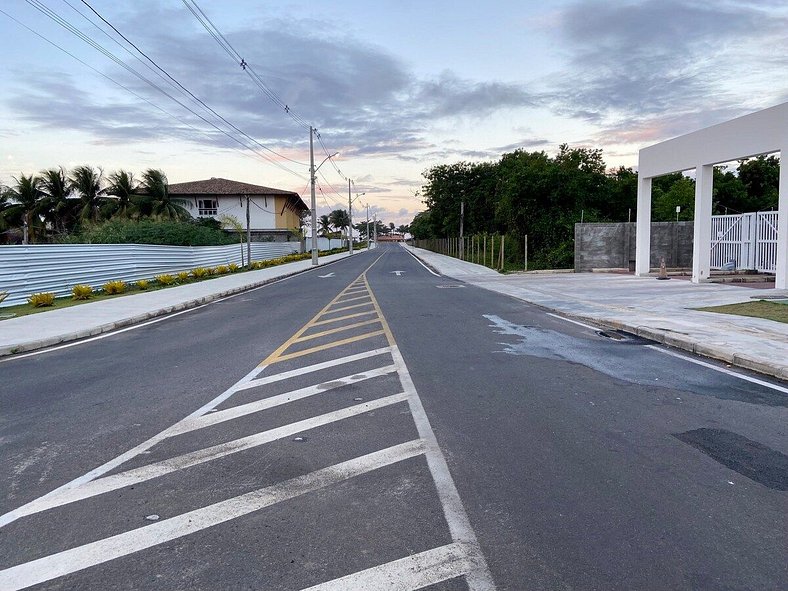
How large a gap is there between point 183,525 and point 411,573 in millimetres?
1559

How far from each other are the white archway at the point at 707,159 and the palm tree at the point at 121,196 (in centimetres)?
4665

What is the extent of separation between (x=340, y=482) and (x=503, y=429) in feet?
6.08

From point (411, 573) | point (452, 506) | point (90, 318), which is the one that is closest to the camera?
point (411, 573)

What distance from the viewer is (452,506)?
13.0 ft

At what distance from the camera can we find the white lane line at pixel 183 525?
3.27 m

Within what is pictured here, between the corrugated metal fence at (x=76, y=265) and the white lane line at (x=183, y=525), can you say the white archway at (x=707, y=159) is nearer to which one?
the white lane line at (x=183, y=525)

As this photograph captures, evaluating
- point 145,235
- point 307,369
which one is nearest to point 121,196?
point 145,235

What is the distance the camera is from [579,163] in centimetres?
4012

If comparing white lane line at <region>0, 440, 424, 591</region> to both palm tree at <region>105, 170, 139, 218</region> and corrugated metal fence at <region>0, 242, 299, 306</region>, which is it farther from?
palm tree at <region>105, 170, 139, 218</region>

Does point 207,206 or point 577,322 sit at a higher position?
point 207,206

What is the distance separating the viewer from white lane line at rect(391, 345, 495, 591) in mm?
3166

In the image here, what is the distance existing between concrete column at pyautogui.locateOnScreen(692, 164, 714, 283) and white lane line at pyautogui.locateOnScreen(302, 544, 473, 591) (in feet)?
67.0

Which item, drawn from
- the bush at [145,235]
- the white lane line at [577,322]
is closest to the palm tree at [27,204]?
the bush at [145,235]

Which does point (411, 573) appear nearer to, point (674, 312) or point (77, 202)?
point (674, 312)
